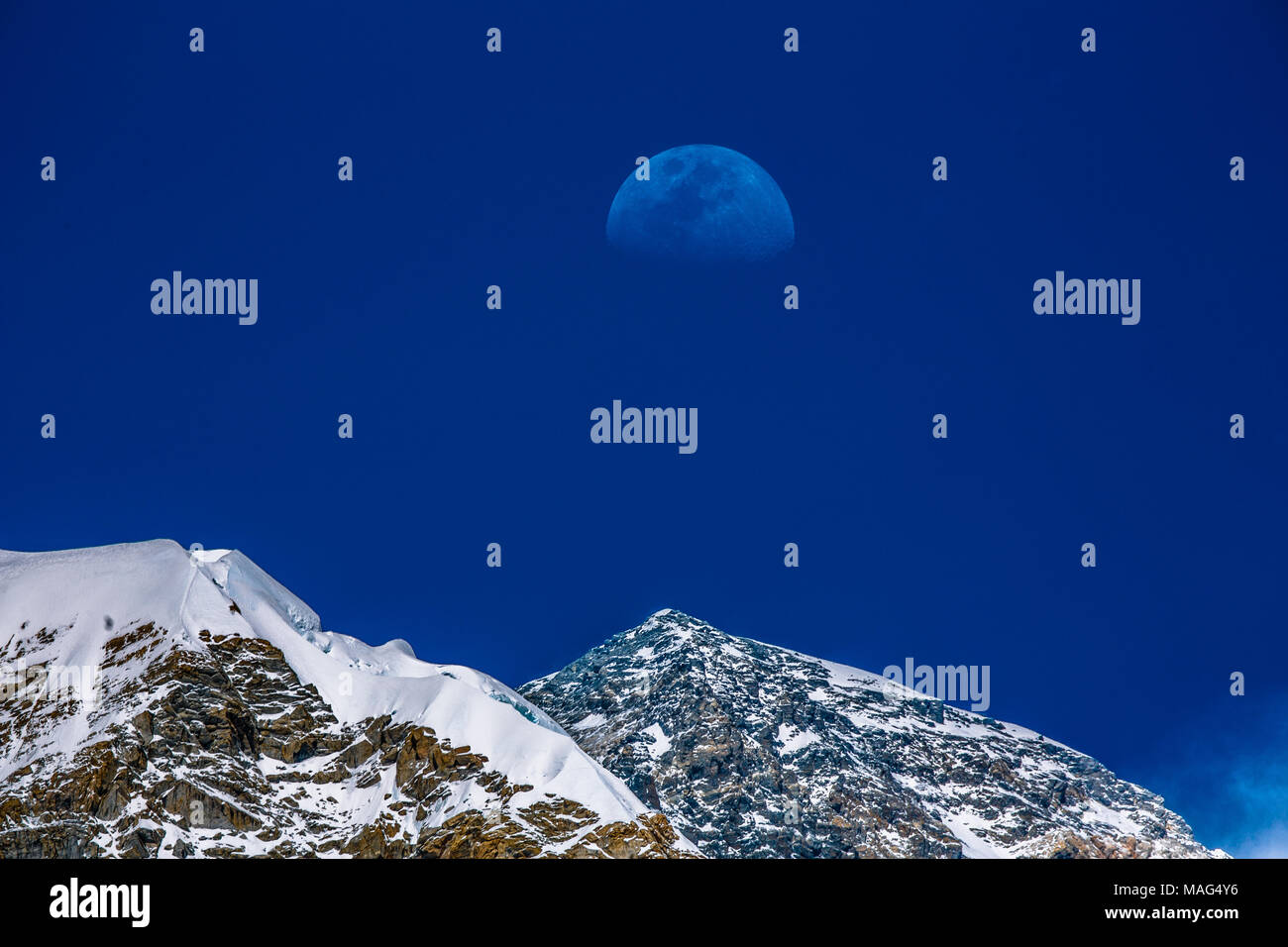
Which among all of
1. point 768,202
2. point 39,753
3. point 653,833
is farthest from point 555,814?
point 768,202
